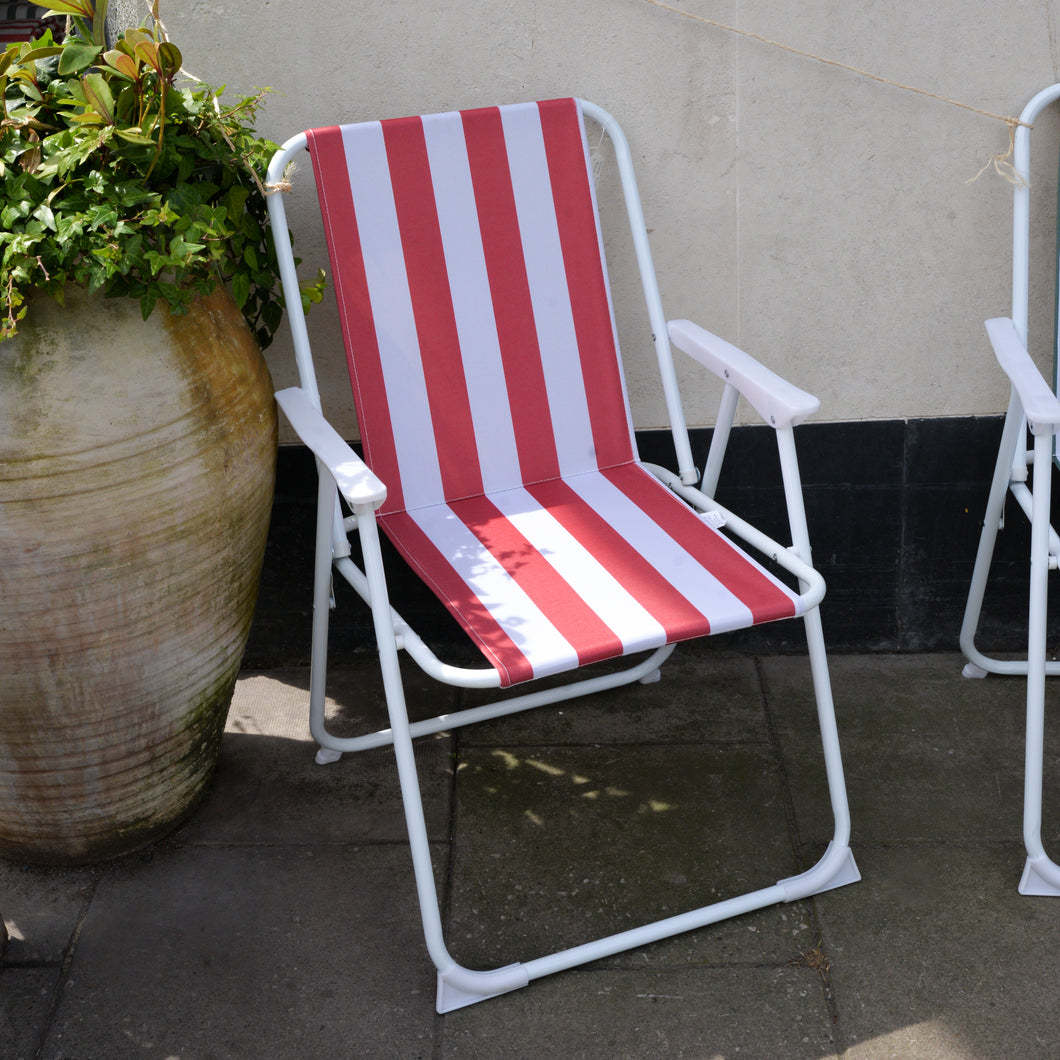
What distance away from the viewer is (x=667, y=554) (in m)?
1.84

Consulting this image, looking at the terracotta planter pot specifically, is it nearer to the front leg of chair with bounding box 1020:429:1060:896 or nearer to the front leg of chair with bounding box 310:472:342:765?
the front leg of chair with bounding box 310:472:342:765

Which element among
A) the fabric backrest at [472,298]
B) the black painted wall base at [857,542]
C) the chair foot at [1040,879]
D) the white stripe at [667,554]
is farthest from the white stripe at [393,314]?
the chair foot at [1040,879]

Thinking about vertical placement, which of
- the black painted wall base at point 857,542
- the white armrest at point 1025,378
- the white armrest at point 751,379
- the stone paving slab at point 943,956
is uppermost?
the white armrest at point 751,379

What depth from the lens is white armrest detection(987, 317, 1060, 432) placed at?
1.66 meters

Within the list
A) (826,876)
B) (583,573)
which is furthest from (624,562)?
(826,876)

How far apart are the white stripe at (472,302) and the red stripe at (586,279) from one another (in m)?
0.15

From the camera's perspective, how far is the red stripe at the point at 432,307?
1979 mm

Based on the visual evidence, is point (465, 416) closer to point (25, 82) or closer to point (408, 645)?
point (408, 645)

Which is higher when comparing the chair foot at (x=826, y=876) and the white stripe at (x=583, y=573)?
the white stripe at (x=583, y=573)

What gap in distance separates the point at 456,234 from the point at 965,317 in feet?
3.29

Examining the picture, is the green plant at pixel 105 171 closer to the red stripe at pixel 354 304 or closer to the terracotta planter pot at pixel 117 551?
the terracotta planter pot at pixel 117 551

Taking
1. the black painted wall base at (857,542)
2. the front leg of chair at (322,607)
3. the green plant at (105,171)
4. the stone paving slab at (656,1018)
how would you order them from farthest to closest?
1. the black painted wall base at (857,542)
2. the front leg of chair at (322,607)
3. the stone paving slab at (656,1018)
4. the green plant at (105,171)

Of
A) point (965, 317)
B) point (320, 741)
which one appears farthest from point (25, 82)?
point (965, 317)

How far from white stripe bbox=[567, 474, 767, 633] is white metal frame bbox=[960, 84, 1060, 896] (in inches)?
16.8
